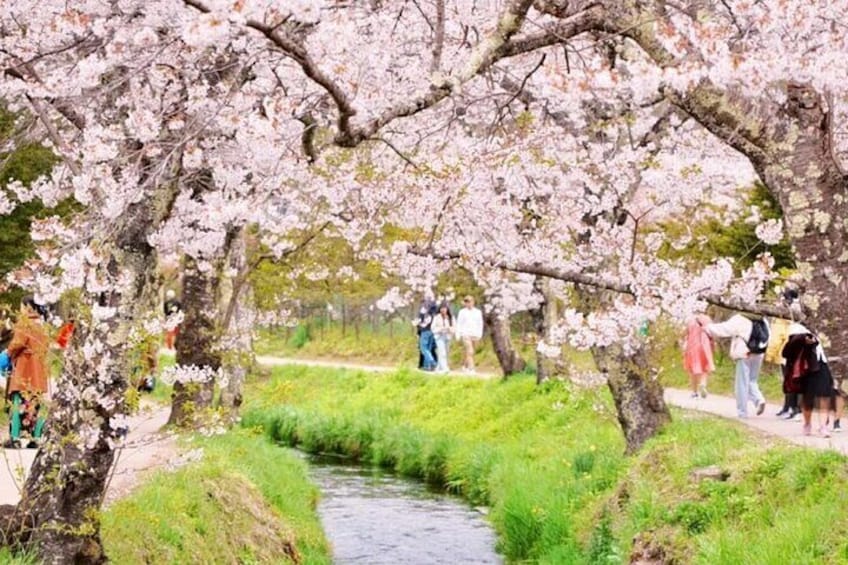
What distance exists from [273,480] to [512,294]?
28.4 ft

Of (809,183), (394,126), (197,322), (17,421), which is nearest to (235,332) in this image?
(197,322)

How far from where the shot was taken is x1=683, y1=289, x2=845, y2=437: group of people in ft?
40.5

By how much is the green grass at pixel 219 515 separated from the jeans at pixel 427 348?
11457 millimetres

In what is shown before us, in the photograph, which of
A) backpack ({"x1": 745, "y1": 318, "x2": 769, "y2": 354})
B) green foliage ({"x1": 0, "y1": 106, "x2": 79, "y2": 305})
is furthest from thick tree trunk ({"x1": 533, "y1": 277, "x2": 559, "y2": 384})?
green foliage ({"x1": 0, "y1": 106, "x2": 79, "y2": 305})

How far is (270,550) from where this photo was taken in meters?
9.96

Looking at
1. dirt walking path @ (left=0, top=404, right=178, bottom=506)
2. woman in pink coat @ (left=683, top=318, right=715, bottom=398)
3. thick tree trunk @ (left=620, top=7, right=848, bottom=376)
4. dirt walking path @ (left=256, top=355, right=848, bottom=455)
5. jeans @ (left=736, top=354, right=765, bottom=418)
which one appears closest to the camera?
thick tree trunk @ (left=620, top=7, right=848, bottom=376)

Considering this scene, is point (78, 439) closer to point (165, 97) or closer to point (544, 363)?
point (165, 97)

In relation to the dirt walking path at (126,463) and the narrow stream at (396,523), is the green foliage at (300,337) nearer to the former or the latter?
the narrow stream at (396,523)

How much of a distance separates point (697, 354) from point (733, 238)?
323 cm

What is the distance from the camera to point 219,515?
9547 millimetres

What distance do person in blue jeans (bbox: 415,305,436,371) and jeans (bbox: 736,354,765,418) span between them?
10208mm

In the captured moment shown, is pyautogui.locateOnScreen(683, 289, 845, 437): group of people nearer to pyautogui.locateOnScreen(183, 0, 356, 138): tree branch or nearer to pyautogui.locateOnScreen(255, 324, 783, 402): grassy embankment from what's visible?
pyautogui.locateOnScreen(255, 324, 783, 402): grassy embankment

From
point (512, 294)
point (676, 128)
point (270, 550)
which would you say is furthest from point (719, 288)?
point (512, 294)

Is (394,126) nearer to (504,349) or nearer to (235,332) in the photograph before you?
(235,332)
